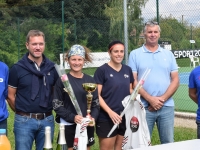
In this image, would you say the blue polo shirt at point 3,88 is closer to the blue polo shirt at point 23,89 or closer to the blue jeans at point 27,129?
the blue polo shirt at point 23,89

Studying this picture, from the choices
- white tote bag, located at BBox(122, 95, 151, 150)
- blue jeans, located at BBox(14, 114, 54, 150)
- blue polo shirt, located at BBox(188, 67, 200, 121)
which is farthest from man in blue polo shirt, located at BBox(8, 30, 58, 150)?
blue polo shirt, located at BBox(188, 67, 200, 121)

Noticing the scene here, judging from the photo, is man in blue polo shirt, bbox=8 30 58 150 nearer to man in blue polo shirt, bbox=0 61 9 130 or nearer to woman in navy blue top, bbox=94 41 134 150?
man in blue polo shirt, bbox=0 61 9 130

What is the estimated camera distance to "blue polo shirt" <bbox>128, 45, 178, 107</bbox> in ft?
14.7

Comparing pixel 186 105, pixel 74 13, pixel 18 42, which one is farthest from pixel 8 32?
pixel 186 105

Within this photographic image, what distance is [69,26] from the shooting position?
16984 millimetres

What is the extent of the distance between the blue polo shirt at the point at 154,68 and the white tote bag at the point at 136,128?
361mm

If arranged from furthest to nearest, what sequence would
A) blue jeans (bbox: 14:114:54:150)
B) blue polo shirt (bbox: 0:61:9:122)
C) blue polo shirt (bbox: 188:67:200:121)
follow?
blue polo shirt (bbox: 188:67:200:121), blue jeans (bbox: 14:114:54:150), blue polo shirt (bbox: 0:61:9:122)

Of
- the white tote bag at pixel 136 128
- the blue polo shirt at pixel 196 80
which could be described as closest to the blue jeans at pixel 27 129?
the white tote bag at pixel 136 128

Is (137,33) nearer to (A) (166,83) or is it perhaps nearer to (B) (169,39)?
(B) (169,39)

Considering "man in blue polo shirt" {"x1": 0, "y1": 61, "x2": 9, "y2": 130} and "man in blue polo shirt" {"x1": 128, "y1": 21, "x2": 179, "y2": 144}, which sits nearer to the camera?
"man in blue polo shirt" {"x1": 0, "y1": 61, "x2": 9, "y2": 130}

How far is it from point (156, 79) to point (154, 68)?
0.12m

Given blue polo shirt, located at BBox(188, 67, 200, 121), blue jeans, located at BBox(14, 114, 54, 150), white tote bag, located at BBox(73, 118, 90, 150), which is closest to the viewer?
white tote bag, located at BBox(73, 118, 90, 150)

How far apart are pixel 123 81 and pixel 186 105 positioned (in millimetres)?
6314

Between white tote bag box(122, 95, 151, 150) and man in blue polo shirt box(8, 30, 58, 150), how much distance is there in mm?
847
